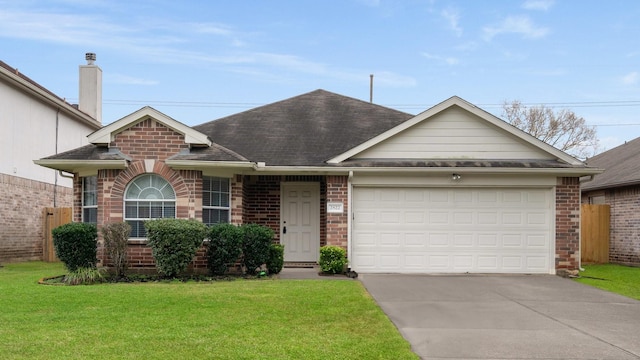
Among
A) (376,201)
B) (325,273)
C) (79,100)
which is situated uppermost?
(79,100)

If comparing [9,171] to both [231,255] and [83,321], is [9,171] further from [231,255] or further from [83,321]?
[83,321]

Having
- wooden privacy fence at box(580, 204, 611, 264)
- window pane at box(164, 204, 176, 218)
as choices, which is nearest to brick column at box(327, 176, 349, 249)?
window pane at box(164, 204, 176, 218)

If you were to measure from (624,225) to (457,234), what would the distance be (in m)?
7.92

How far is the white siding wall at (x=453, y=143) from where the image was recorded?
15039 mm

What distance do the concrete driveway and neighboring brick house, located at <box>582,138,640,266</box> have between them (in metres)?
6.71

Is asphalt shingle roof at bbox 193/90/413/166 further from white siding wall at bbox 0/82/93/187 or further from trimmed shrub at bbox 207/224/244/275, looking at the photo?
white siding wall at bbox 0/82/93/187

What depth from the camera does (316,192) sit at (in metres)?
16.4

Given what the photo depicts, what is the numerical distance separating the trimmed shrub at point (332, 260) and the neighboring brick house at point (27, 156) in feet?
30.6

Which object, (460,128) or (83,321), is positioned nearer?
(83,321)

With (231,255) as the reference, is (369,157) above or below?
above

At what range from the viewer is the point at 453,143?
1507cm

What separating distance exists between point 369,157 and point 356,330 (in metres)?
7.64

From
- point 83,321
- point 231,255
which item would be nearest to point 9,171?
point 231,255

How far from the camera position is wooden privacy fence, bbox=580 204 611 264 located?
19.8m
